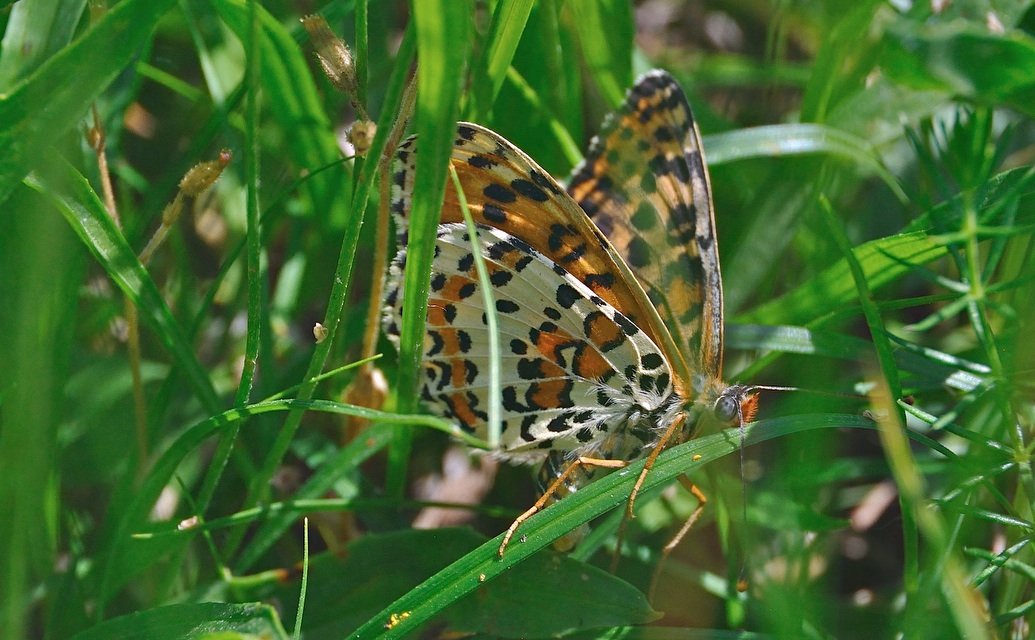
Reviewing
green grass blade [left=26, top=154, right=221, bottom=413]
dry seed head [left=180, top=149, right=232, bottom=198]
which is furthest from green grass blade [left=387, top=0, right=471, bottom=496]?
green grass blade [left=26, top=154, right=221, bottom=413]

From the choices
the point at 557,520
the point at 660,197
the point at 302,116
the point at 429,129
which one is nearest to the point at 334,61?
the point at 429,129

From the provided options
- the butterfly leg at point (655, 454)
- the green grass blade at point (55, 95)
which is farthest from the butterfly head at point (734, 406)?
the green grass blade at point (55, 95)

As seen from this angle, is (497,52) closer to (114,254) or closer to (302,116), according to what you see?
(302,116)

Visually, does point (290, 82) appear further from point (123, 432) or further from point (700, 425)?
point (700, 425)

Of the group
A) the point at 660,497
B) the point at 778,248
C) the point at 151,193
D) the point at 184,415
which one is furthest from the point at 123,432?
the point at 778,248

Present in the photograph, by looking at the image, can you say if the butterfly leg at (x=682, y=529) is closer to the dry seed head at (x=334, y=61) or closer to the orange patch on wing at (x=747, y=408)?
the orange patch on wing at (x=747, y=408)

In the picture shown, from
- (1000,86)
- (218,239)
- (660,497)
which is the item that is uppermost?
(1000,86)

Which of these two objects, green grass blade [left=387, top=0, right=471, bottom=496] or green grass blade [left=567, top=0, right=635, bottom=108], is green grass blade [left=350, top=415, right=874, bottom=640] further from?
green grass blade [left=567, top=0, right=635, bottom=108]
